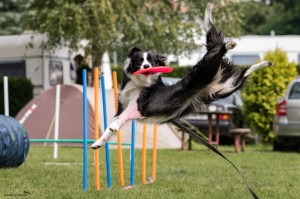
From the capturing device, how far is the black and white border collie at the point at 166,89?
6.05 m

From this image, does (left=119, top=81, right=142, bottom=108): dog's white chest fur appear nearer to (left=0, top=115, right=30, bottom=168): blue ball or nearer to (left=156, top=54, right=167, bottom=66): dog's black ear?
(left=156, top=54, right=167, bottom=66): dog's black ear

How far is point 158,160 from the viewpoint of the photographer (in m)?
13.4

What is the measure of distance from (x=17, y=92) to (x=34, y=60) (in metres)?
1.18

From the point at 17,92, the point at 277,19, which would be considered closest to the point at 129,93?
the point at 17,92

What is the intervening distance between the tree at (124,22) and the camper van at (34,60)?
482 millimetres

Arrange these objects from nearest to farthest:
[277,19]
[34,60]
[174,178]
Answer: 1. [174,178]
2. [34,60]
3. [277,19]

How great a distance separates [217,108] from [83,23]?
4569 millimetres

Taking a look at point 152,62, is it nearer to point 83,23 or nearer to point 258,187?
point 258,187

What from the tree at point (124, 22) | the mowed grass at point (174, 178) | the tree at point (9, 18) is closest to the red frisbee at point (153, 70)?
the mowed grass at point (174, 178)

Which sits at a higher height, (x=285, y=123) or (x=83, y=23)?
(x=83, y=23)

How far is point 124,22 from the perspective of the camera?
20000 millimetres

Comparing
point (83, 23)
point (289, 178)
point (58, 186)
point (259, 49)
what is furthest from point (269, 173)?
point (259, 49)

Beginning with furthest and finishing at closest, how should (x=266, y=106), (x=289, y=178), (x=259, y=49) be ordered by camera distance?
(x=259, y=49) → (x=266, y=106) → (x=289, y=178)

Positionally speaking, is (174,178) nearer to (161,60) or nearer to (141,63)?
(161,60)
